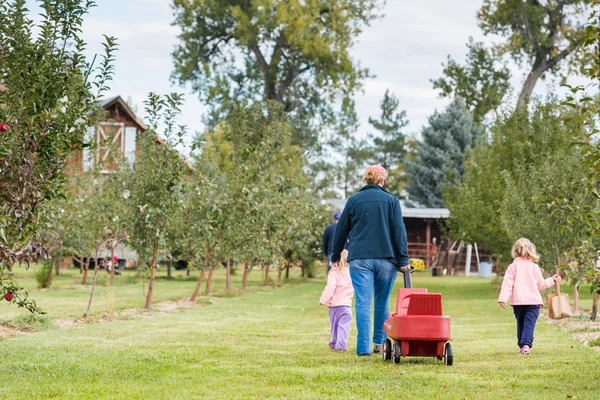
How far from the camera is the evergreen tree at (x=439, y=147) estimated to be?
62375mm

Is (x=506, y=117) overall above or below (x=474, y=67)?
below

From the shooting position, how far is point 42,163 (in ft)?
29.9

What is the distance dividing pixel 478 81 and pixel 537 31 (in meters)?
5.58

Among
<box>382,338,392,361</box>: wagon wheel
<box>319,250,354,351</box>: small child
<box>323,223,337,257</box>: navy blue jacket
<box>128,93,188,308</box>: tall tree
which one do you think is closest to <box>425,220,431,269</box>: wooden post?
<box>128,93,188,308</box>: tall tree

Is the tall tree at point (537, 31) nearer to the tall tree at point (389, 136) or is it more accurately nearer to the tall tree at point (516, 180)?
the tall tree at point (516, 180)

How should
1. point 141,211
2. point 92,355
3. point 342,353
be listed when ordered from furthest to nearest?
point 141,211 → point 342,353 → point 92,355

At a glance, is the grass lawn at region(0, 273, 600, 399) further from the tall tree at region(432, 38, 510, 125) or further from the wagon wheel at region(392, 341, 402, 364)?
the tall tree at region(432, 38, 510, 125)

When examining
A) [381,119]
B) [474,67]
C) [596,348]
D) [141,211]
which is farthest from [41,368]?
[381,119]

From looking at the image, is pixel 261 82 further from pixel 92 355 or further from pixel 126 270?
pixel 92 355

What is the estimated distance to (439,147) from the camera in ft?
208

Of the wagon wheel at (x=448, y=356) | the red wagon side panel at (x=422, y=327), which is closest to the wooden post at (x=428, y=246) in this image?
the wagon wheel at (x=448, y=356)

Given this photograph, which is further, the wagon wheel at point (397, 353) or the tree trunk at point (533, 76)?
the tree trunk at point (533, 76)

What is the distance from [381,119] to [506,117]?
54123 millimetres

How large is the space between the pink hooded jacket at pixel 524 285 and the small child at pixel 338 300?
70.7 inches
